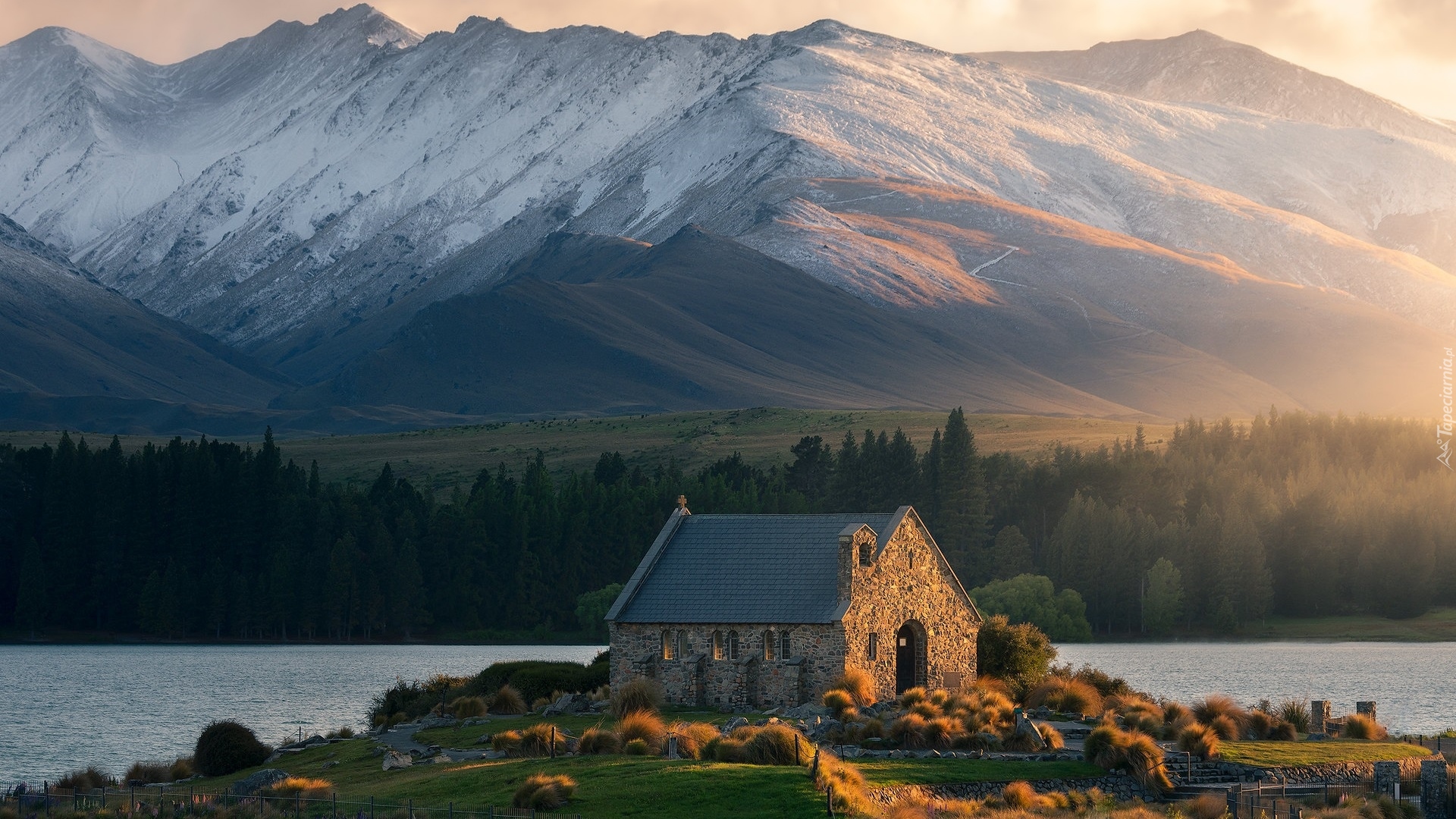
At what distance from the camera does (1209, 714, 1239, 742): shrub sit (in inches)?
2282

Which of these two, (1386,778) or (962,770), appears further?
(1386,778)

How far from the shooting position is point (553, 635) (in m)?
143

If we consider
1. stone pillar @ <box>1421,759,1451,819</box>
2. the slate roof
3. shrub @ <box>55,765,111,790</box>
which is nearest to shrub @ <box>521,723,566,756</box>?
the slate roof

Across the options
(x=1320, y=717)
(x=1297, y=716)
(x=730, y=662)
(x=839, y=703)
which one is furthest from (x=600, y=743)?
(x=1297, y=716)

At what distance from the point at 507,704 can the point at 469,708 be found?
157 cm

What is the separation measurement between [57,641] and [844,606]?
91684 millimetres

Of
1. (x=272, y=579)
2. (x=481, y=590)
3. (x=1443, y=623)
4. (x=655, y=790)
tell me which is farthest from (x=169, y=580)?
(x=655, y=790)

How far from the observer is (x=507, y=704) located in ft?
222

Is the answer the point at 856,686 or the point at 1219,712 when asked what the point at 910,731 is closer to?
the point at 856,686

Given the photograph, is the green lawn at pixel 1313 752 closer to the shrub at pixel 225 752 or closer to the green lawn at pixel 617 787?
the green lawn at pixel 617 787

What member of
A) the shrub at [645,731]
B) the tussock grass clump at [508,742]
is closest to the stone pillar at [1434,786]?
the shrub at [645,731]

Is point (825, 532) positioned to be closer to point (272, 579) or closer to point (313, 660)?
point (313, 660)

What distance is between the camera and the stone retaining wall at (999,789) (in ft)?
149

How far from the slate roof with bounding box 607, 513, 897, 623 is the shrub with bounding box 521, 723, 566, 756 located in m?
11.5
